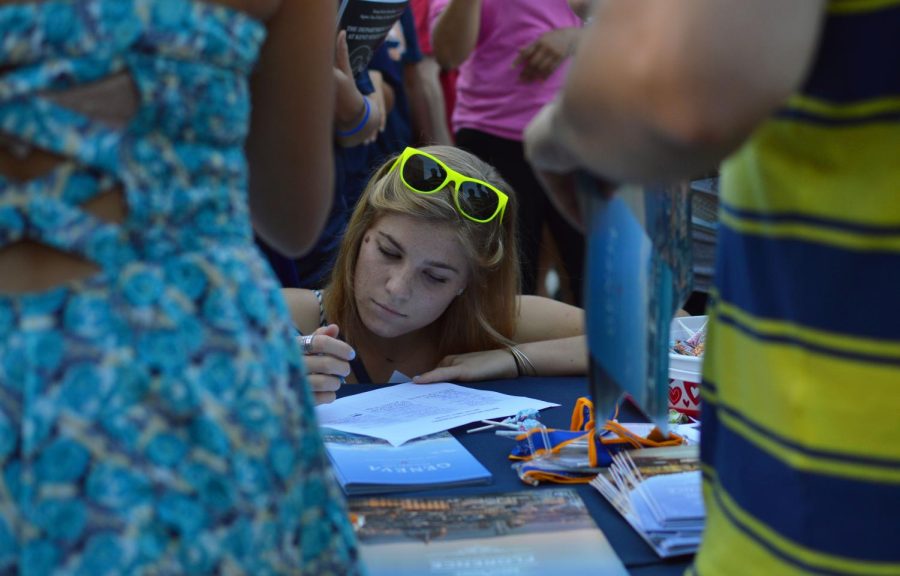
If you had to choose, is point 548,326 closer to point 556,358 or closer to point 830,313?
point 556,358

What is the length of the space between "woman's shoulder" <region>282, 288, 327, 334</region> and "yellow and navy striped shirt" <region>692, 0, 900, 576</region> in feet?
5.47

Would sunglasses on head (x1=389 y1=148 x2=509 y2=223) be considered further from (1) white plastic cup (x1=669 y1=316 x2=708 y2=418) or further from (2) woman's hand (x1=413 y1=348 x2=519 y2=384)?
(1) white plastic cup (x1=669 y1=316 x2=708 y2=418)

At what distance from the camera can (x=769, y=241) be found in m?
0.60

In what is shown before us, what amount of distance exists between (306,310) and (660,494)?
1203 millimetres

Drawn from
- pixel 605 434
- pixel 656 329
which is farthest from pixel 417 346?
pixel 656 329

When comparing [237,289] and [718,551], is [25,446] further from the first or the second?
[718,551]

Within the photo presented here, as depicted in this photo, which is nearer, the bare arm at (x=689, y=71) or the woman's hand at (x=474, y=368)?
the bare arm at (x=689, y=71)

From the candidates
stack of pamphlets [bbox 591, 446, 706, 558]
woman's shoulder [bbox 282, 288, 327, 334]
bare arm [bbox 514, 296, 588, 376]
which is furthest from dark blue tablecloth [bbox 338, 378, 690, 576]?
woman's shoulder [bbox 282, 288, 327, 334]

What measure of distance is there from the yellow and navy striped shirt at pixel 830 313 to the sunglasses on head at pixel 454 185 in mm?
1491

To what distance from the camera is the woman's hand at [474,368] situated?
1967 mm

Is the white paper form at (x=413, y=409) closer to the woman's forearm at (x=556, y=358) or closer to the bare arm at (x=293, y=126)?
the woman's forearm at (x=556, y=358)

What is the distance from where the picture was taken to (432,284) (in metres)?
2.11

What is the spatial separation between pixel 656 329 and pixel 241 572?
39cm

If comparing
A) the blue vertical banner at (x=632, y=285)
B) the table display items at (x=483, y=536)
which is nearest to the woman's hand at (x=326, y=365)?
the table display items at (x=483, y=536)
